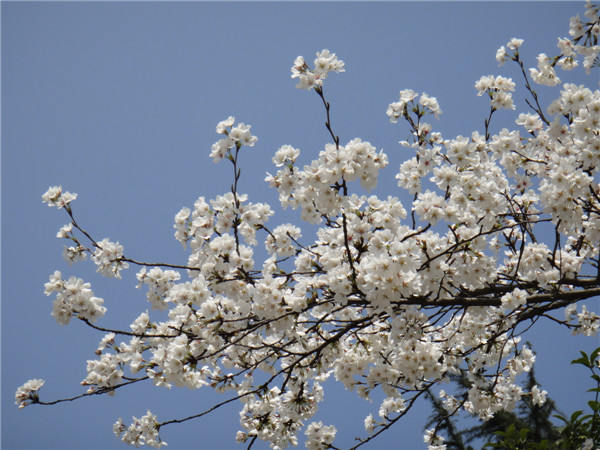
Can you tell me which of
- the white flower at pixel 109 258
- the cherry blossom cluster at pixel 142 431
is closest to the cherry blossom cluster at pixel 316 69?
the white flower at pixel 109 258

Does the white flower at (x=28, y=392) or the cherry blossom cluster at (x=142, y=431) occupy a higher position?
the white flower at (x=28, y=392)

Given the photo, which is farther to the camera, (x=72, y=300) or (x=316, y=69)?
(x=72, y=300)

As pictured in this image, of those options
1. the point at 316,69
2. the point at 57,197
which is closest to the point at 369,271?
the point at 316,69

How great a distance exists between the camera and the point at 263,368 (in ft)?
19.1

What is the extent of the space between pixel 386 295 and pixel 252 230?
6.19 ft

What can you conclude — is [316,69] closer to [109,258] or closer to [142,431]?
[109,258]

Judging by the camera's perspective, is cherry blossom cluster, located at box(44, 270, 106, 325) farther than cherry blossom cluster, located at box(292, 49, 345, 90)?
Yes

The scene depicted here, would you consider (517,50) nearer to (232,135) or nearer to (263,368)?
(232,135)

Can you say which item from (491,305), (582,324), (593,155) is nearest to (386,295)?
(491,305)

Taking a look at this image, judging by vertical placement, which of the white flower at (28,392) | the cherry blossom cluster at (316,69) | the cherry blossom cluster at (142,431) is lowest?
the cherry blossom cluster at (142,431)

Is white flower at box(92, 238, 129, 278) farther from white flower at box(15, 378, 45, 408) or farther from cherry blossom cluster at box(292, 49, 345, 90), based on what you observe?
cherry blossom cluster at box(292, 49, 345, 90)

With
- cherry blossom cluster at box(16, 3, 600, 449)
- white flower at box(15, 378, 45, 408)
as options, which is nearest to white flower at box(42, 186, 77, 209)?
cherry blossom cluster at box(16, 3, 600, 449)

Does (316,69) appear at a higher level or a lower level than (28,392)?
higher

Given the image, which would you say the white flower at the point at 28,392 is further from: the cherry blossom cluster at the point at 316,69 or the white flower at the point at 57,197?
the cherry blossom cluster at the point at 316,69
